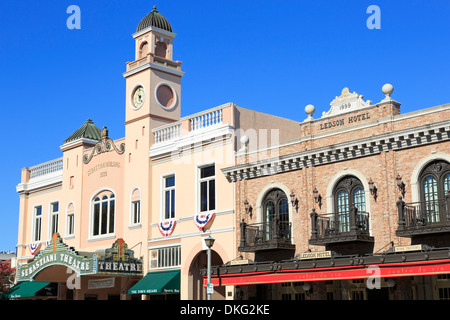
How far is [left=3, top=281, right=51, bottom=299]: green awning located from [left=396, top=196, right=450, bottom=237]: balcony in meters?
25.2

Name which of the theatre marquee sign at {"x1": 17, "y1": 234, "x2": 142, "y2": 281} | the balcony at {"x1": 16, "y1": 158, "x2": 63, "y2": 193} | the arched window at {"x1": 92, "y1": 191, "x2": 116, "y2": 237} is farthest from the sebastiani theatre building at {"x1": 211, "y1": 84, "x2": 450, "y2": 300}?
the balcony at {"x1": 16, "y1": 158, "x2": 63, "y2": 193}

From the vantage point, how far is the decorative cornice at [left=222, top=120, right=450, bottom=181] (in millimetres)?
21641

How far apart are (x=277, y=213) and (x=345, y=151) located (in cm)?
461

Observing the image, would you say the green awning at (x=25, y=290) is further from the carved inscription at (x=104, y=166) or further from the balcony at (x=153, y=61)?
the balcony at (x=153, y=61)

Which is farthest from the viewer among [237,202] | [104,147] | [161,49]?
[104,147]

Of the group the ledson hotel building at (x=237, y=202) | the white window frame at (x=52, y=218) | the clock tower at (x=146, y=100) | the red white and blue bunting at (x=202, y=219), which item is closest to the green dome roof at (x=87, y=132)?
the ledson hotel building at (x=237, y=202)

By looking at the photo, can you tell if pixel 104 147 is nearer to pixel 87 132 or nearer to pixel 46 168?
pixel 87 132

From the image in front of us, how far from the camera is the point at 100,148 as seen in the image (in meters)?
37.7

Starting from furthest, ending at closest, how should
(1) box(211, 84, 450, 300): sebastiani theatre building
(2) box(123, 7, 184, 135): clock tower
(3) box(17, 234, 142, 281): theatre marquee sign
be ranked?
(2) box(123, 7, 184, 135): clock tower, (3) box(17, 234, 142, 281): theatre marquee sign, (1) box(211, 84, 450, 300): sebastiani theatre building

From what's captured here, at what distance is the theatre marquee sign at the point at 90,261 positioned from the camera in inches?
1213

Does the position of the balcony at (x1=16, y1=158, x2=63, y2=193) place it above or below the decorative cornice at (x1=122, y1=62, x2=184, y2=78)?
below

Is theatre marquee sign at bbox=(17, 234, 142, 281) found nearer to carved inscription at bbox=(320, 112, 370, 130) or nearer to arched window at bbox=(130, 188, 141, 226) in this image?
arched window at bbox=(130, 188, 141, 226)

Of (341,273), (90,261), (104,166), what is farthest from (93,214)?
(341,273)

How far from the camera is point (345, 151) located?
2441 cm
